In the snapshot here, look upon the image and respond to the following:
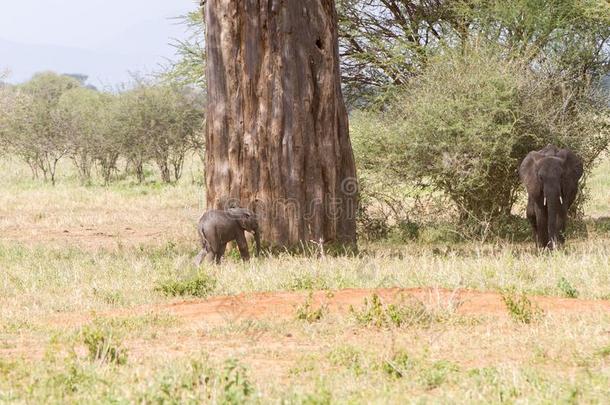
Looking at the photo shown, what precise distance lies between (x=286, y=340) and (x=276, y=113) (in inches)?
228

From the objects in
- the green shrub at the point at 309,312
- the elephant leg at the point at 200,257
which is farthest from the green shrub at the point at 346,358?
the elephant leg at the point at 200,257

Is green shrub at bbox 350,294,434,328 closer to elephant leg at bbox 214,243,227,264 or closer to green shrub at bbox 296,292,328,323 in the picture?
green shrub at bbox 296,292,328,323

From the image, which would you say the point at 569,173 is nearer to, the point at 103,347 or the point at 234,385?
the point at 103,347

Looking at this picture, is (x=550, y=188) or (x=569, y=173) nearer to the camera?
(x=550, y=188)

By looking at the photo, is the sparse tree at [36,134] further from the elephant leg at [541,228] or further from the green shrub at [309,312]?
the green shrub at [309,312]

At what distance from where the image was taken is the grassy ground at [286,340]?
18.0ft

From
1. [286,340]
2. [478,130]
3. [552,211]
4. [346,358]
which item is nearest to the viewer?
[346,358]

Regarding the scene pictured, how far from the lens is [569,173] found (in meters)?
13.5

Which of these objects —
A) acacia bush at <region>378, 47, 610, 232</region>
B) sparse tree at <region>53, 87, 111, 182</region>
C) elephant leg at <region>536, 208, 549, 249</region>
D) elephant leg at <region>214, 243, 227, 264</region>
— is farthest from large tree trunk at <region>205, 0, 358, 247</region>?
sparse tree at <region>53, 87, 111, 182</region>

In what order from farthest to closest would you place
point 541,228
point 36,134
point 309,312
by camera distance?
point 36,134 < point 541,228 < point 309,312

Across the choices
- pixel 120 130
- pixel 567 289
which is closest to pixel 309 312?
pixel 567 289

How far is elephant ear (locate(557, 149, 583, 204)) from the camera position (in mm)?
13484

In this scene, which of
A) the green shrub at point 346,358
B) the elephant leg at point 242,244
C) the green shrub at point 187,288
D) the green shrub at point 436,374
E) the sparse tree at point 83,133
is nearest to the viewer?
the green shrub at point 436,374

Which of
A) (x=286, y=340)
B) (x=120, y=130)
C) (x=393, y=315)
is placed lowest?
(x=286, y=340)
